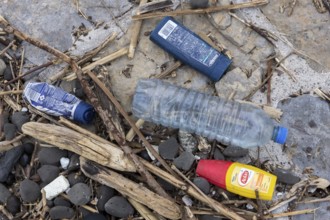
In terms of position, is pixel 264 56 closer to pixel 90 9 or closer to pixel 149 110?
pixel 149 110

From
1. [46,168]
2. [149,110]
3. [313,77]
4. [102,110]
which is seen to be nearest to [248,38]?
[313,77]

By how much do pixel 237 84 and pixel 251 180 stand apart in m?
0.54

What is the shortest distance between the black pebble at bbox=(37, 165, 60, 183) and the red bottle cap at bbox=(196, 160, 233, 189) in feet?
2.42

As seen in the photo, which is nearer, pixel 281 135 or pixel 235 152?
pixel 281 135

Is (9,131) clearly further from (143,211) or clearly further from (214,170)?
(214,170)

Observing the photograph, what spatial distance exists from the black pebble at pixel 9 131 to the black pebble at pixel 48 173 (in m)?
0.25

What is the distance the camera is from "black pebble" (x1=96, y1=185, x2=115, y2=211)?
8.41ft

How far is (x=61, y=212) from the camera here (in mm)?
2578

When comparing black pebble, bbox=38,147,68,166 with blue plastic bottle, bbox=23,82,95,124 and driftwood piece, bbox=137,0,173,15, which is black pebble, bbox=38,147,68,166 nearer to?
blue plastic bottle, bbox=23,82,95,124

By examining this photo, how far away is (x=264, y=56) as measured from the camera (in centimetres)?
282

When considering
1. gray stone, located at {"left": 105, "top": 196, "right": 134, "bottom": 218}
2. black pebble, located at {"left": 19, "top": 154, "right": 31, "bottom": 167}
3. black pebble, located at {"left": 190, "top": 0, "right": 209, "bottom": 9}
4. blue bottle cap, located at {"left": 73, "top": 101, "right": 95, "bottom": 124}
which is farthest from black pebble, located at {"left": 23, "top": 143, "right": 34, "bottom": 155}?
black pebble, located at {"left": 190, "top": 0, "right": 209, "bottom": 9}

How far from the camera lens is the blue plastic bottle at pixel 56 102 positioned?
2.65 metres

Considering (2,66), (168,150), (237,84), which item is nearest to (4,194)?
(2,66)

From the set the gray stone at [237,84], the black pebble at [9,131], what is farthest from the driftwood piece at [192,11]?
the black pebble at [9,131]
